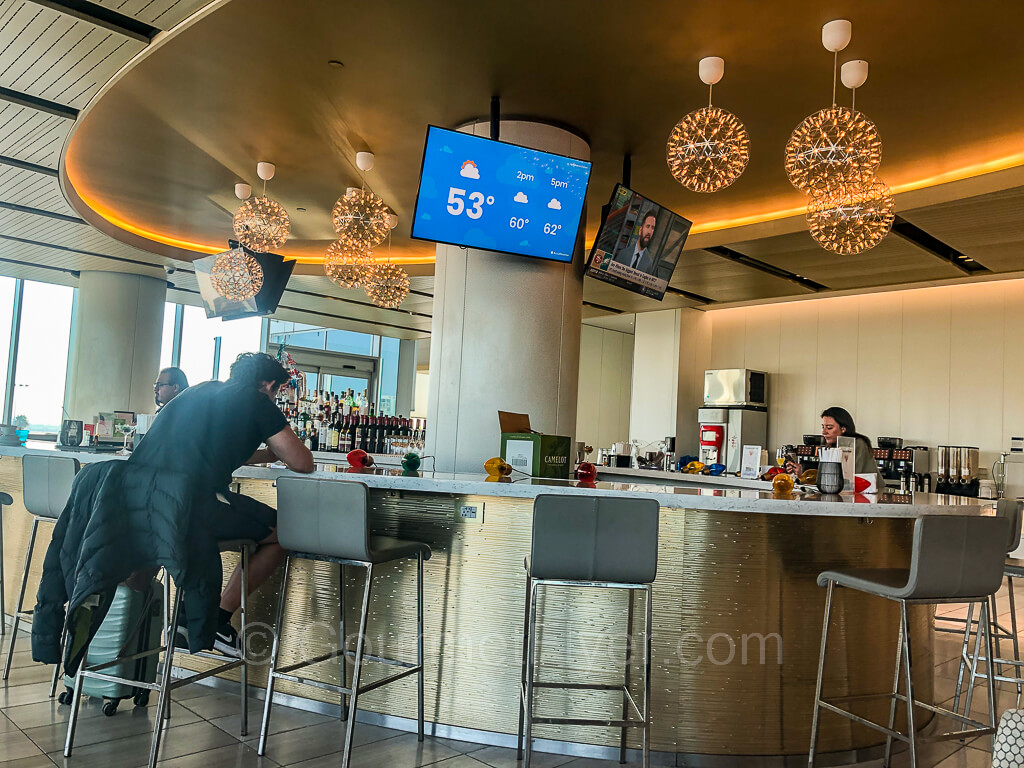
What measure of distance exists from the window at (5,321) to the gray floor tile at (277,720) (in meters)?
9.97

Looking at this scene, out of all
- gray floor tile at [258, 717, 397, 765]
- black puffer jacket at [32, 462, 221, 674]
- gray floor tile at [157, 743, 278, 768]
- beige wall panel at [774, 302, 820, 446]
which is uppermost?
beige wall panel at [774, 302, 820, 446]

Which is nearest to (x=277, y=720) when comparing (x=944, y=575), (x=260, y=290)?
(x=944, y=575)

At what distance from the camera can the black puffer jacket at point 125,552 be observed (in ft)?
9.64

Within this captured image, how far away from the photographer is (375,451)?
6.40 meters

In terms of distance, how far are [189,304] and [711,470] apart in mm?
9521

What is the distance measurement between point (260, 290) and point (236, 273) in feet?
2.12

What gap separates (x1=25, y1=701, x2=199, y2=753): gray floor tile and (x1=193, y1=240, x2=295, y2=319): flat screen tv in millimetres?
4218

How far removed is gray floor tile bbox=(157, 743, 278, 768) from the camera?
9.41 ft

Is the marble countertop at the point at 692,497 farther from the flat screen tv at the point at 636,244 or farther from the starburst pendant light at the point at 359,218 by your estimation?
the flat screen tv at the point at 636,244

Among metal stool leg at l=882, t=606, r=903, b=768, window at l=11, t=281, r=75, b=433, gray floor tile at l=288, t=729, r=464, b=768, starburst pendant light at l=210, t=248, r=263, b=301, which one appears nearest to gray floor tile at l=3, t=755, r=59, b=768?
gray floor tile at l=288, t=729, r=464, b=768

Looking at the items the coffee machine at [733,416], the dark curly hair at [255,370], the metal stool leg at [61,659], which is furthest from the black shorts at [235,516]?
the coffee machine at [733,416]

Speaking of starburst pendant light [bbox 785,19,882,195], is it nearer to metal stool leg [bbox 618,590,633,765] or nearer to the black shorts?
metal stool leg [bbox 618,590,633,765]

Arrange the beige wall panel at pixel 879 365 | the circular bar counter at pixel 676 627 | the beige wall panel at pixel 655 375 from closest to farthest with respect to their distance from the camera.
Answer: the circular bar counter at pixel 676 627
the beige wall panel at pixel 879 365
the beige wall panel at pixel 655 375

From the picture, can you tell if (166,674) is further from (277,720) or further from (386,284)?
(386,284)
